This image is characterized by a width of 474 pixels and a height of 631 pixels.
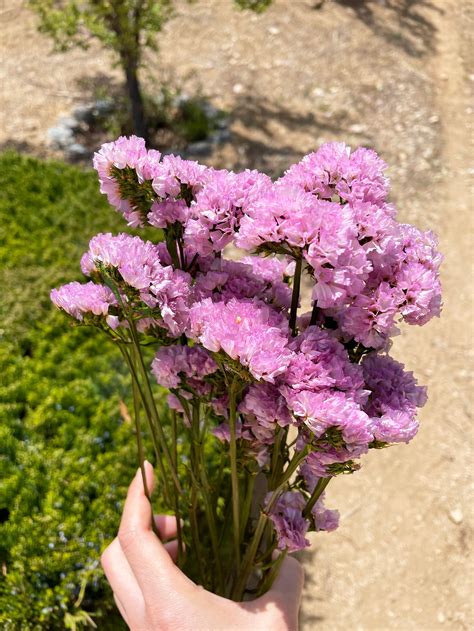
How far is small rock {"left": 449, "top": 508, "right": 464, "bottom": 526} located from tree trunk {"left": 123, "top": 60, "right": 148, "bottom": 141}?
4343 millimetres

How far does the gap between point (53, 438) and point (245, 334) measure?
1.76m

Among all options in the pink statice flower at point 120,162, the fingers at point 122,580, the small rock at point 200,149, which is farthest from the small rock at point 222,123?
the pink statice flower at point 120,162

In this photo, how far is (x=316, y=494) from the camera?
1275mm

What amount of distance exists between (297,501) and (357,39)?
778 cm

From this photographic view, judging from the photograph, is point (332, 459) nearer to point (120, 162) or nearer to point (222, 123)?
point (120, 162)

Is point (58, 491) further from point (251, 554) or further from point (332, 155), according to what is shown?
point (332, 155)

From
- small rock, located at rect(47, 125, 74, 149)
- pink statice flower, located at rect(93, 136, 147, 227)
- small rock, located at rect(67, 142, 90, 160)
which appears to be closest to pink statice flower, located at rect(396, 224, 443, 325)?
pink statice flower, located at rect(93, 136, 147, 227)

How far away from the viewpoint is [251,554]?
144cm

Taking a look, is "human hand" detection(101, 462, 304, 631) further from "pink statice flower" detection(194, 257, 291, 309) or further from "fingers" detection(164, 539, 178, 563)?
"pink statice flower" detection(194, 257, 291, 309)

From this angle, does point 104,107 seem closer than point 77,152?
No

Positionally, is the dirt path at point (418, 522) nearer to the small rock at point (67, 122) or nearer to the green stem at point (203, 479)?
the green stem at point (203, 479)

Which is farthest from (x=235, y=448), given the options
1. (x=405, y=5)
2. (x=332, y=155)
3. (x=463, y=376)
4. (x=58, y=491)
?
(x=405, y=5)

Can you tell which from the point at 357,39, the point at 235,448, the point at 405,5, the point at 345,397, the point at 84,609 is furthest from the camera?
the point at 405,5

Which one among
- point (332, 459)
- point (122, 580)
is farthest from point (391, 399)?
point (122, 580)
